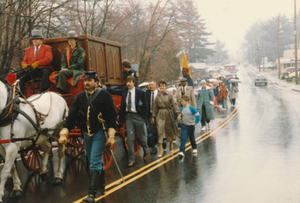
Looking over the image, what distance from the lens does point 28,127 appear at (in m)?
6.88

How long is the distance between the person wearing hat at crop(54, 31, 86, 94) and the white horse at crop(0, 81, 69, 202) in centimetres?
52

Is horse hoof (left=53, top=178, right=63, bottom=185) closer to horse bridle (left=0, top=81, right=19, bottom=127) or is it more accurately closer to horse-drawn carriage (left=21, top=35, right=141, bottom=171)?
horse-drawn carriage (left=21, top=35, right=141, bottom=171)

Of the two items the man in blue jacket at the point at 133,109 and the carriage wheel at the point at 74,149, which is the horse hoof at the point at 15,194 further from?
the man in blue jacket at the point at 133,109

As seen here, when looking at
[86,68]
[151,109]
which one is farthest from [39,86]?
[151,109]

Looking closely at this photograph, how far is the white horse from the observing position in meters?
6.23

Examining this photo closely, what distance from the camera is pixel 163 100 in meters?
10.2

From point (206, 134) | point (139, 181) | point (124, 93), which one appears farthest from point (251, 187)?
point (206, 134)

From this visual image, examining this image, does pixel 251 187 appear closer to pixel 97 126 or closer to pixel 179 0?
pixel 97 126

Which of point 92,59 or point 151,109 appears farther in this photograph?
point 151,109

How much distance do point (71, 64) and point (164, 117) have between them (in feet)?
9.69

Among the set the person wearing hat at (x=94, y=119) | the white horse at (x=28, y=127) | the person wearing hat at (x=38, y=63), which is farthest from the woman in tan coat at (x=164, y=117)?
the person wearing hat at (x=94, y=119)

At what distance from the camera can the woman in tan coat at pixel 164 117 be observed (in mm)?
10062

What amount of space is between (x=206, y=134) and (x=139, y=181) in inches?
259

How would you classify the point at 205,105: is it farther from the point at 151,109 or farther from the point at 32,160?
the point at 32,160
